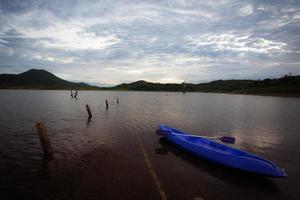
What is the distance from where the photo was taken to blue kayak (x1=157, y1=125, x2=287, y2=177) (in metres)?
8.92

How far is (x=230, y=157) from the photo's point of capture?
10.3 meters

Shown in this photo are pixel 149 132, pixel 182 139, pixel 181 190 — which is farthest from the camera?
pixel 149 132

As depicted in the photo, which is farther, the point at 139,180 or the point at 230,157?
the point at 230,157

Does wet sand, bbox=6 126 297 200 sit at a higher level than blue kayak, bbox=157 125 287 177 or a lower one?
lower

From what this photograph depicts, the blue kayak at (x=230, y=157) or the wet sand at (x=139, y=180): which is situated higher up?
the blue kayak at (x=230, y=157)

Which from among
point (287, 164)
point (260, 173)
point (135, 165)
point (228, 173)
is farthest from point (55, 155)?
point (287, 164)

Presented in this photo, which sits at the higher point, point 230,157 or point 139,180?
point 230,157

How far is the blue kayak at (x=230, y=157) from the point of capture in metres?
8.92

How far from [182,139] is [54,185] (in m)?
8.74

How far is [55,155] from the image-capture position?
39.7ft

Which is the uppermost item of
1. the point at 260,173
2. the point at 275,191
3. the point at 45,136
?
the point at 45,136

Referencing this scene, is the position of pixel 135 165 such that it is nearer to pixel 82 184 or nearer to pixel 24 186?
pixel 82 184

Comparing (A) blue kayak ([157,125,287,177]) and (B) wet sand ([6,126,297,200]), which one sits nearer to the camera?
(B) wet sand ([6,126,297,200])

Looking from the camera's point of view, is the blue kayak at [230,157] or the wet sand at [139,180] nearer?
the wet sand at [139,180]
